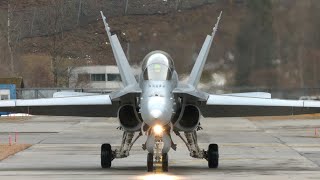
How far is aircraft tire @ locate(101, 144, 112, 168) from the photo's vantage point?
21656mm

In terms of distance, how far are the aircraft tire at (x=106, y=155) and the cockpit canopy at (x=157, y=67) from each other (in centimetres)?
317

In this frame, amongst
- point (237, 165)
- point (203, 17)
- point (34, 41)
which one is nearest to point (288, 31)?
point (203, 17)

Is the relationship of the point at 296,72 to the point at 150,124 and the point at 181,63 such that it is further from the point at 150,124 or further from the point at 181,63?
the point at 150,124

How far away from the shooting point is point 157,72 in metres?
18.9

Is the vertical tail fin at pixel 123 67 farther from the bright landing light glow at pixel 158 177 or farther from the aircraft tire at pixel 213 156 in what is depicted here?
the bright landing light glow at pixel 158 177

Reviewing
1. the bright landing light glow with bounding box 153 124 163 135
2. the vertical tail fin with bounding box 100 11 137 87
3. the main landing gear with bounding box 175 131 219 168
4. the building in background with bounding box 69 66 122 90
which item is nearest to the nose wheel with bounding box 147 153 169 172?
the bright landing light glow with bounding box 153 124 163 135

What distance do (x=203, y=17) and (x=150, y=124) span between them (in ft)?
44.4

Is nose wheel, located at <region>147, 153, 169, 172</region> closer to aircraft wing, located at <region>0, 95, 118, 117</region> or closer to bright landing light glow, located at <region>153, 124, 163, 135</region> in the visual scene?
bright landing light glow, located at <region>153, 124, 163, 135</region>

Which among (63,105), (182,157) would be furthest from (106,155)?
(182,157)

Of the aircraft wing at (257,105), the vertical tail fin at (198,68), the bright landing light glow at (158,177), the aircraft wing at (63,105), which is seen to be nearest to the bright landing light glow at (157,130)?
the bright landing light glow at (158,177)

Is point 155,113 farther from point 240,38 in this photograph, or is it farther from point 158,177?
point 240,38

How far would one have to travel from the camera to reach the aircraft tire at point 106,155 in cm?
2166

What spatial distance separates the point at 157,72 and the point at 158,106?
1465 millimetres

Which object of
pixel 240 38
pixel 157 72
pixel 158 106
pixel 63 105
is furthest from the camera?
pixel 240 38
